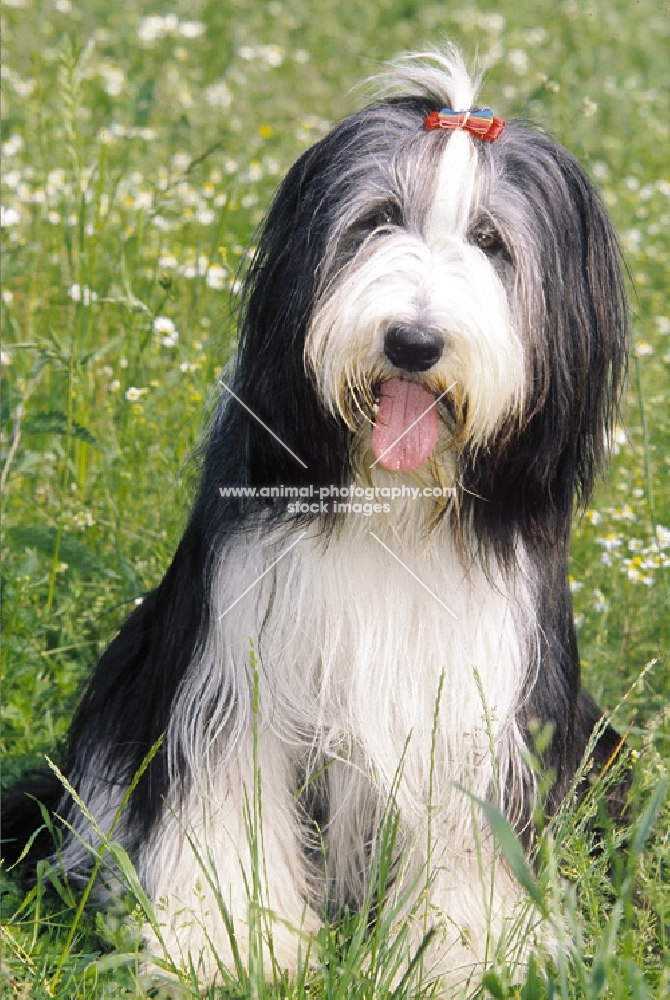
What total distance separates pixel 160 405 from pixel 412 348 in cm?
217

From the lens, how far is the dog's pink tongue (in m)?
2.22

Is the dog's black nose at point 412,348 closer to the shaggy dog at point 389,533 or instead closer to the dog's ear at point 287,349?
the shaggy dog at point 389,533

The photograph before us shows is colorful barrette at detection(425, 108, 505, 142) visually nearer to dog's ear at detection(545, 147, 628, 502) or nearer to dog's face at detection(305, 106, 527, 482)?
dog's face at detection(305, 106, 527, 482)

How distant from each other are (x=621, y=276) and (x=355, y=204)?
0.52m

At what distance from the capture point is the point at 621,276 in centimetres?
244

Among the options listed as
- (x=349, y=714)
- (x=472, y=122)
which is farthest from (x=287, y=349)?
(x=349, y=714)

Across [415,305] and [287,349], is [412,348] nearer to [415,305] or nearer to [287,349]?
[415,305]

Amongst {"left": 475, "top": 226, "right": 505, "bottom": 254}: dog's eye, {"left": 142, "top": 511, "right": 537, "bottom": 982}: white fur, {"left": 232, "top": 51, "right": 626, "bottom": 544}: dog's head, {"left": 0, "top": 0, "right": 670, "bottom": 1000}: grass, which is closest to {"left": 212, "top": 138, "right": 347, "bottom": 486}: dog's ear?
{"left": 232, "top": 51, "right": 626, "bottom": 544}: dog's head

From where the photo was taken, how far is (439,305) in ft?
6.84

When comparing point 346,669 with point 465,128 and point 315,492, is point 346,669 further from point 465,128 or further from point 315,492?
point 465,128

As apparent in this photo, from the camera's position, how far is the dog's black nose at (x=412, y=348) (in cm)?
206

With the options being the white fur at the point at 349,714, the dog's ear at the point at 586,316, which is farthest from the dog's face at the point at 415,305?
the white fur at the point at 349,714

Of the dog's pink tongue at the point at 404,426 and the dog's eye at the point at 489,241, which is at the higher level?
the dog's eye at the point at 489,241

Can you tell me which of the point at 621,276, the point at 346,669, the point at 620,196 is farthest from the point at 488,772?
the point at 620,196
